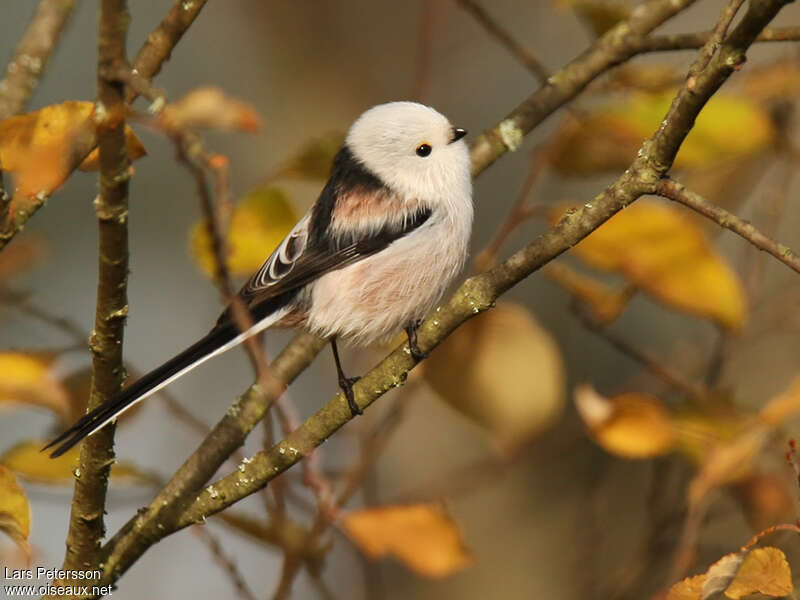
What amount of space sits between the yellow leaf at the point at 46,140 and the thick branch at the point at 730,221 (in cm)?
79

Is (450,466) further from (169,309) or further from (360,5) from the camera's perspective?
(360,5)

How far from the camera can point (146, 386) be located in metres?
1.72

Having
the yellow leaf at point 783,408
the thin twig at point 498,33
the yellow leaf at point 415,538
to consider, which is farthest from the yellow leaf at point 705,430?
the thin twig at point 498,33

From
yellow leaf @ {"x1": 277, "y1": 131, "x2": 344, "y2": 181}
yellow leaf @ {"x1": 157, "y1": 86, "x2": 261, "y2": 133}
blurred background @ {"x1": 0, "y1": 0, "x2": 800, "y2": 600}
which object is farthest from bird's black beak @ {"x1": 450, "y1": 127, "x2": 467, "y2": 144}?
yellow leaf @ {"x1": 157, "y1": 86, "x2": 261, "y2": 133}

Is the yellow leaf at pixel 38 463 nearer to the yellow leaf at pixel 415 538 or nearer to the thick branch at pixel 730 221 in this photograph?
the yellow leaf at pixel 415 538

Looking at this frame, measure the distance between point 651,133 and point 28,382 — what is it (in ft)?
4.39

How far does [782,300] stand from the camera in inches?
118

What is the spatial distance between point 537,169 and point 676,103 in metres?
0.76

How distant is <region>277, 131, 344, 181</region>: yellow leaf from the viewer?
2.03 m

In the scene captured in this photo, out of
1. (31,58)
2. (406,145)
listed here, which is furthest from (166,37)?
(406,145)

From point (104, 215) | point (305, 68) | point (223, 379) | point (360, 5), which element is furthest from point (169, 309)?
point (104, 215)

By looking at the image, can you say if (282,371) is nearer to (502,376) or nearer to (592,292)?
(502,376)

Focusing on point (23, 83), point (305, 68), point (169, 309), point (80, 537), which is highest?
point (305, 68)

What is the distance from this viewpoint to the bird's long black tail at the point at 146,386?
A: 1529 millimetres
